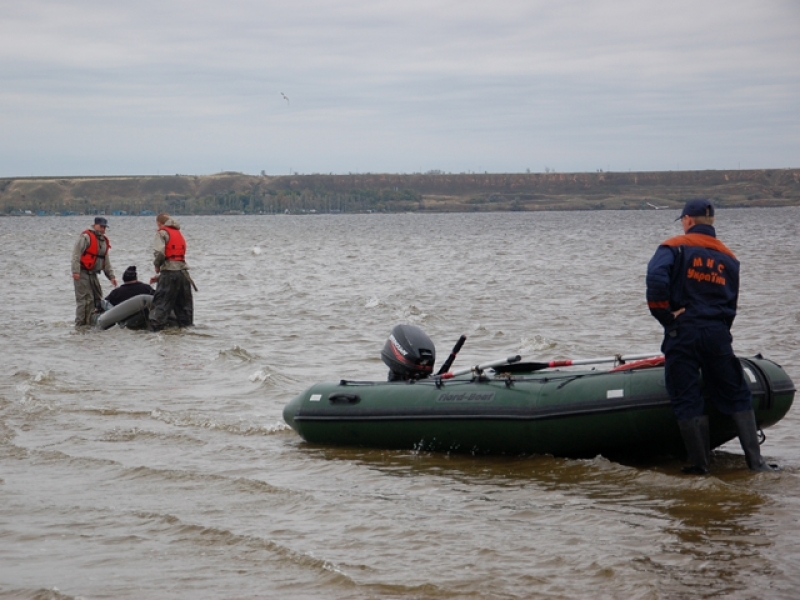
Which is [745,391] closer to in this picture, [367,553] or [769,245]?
[367,553]

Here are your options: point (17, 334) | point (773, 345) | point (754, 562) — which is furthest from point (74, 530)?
point (17, 334)

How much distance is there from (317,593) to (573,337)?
9355mm

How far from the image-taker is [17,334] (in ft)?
49.8

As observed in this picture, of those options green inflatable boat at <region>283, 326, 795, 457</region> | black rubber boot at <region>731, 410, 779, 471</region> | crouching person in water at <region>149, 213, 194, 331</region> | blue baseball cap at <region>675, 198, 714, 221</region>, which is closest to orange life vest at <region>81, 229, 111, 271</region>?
crouching person in water at <region>149, 213, 194, 331</region>

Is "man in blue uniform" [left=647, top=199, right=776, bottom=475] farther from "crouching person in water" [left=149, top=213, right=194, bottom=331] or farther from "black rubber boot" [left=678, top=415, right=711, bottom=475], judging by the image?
"crouching person in water" [left=149, top=213, right=194, bottom=331]

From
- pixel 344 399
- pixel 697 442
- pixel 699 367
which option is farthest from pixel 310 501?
pixel 699 367

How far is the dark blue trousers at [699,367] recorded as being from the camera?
6.22 m

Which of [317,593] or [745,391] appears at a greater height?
[745,391]

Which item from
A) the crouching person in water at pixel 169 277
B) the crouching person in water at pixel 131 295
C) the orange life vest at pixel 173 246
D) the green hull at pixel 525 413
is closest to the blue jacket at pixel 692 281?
the green hull at pixel 525 413

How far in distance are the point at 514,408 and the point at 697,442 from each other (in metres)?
1.24

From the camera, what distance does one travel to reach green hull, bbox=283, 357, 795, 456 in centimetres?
659

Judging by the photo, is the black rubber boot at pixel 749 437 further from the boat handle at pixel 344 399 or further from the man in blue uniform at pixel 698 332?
the boat handle at pixel 344 399

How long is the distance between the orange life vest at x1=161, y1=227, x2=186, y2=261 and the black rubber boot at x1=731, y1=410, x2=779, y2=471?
949 centimetres

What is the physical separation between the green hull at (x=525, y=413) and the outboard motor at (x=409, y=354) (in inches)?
12.4
